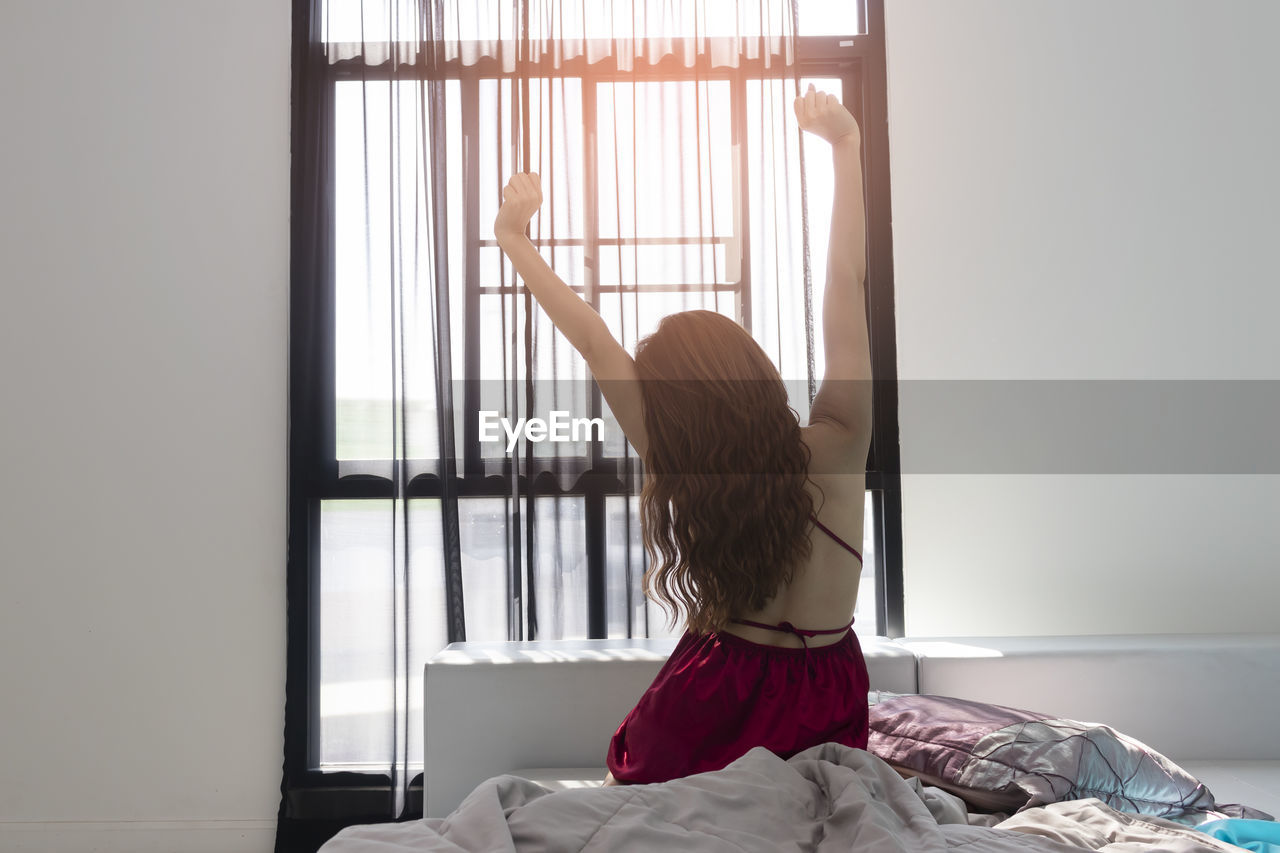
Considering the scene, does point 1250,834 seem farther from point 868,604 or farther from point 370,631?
point 370,631

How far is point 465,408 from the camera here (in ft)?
8.63

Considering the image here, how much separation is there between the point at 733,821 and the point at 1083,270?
2363mm

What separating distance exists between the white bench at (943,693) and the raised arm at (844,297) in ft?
3.43

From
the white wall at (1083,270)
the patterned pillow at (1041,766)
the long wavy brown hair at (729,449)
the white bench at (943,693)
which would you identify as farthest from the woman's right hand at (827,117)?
the white wall at (1083,270)

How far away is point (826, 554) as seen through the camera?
1.27 meters

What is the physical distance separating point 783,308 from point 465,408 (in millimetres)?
1027

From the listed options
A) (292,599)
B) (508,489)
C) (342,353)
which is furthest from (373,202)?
(292,599)

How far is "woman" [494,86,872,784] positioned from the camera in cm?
124

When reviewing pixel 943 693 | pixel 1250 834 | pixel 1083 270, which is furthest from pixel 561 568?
pixel 1083 270

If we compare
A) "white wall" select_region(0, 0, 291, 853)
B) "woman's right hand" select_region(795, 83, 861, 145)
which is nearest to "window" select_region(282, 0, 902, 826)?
"white wall" select_region(0, 0, 291, 853)

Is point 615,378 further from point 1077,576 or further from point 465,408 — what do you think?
point 1077,576

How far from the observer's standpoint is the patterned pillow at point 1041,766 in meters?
1.54

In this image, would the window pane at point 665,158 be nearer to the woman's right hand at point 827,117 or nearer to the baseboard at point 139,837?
the woman's right hand at point 827,117

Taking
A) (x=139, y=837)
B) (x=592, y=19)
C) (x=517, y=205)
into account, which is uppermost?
(x=592, y=19)
